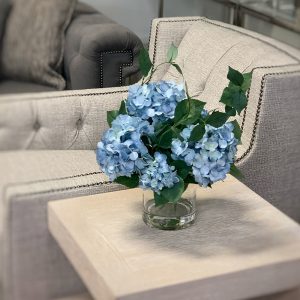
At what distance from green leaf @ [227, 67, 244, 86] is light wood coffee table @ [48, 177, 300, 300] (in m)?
0.21

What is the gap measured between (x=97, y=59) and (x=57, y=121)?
585 mm

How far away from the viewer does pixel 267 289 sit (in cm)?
96

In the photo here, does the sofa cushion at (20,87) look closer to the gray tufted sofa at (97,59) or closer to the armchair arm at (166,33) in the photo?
the gray tufted sofa at (97,59)

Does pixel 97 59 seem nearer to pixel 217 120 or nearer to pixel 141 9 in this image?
pixel 141 9

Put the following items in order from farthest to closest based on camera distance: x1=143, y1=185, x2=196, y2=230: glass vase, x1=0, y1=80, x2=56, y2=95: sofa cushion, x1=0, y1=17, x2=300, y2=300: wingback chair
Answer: x1=0, y1=80, x2=56, y2=95: sofa cushion, x1=0, y1=17, x2=300, y2=300: wingback chair, x1=143, y1=185, x2=196, y2=230: glass vase

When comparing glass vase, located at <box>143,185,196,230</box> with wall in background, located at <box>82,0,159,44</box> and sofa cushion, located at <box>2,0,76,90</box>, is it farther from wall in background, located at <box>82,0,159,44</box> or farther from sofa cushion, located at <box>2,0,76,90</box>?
wall in background, located at <box>82,0,159,44</box>

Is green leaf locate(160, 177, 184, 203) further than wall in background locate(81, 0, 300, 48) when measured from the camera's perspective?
No

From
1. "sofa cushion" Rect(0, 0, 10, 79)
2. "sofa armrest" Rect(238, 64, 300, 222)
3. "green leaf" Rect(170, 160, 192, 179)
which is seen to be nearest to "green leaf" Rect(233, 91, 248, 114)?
"green leaf" Rect(170, 160, 192, 179)

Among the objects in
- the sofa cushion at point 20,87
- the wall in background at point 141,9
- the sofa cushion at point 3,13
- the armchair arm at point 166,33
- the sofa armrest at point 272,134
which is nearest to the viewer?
the sofa armrest at point 272,134

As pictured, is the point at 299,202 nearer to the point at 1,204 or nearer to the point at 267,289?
the point at 267,289

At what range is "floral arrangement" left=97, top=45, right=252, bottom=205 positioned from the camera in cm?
94

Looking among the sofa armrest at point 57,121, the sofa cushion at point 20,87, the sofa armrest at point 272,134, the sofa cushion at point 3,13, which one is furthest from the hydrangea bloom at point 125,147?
the sofa cushion at point 3,13

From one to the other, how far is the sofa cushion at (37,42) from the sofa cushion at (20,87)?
26 millimetres

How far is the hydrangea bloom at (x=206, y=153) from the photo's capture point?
0.94 metres
